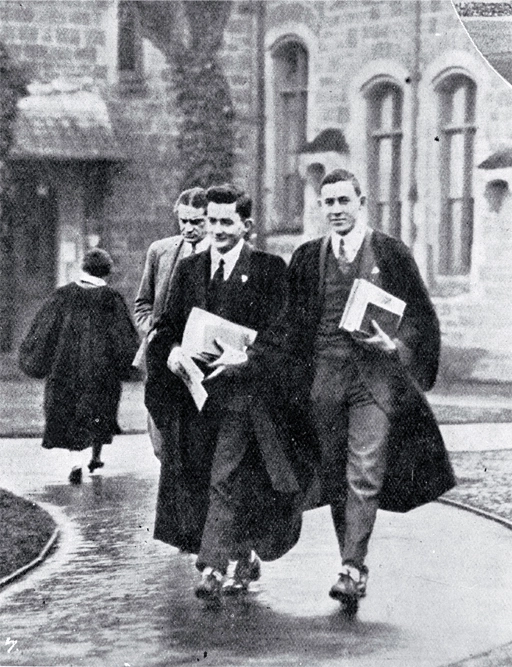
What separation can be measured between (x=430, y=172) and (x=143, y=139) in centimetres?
145

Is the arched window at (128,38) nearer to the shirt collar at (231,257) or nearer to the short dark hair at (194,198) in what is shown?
the short dark hair at (194,198)

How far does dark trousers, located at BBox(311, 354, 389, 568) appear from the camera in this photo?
22.9 ft

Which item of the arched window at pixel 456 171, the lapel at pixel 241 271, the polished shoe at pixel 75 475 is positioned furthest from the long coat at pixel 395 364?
the polished shoe at pixel 75 475

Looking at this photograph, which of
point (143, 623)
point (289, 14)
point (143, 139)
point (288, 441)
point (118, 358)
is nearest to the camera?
point (143, 623)

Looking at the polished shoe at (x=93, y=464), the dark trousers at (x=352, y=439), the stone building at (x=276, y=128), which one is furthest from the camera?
the polished shoe at (x=93, y=464)

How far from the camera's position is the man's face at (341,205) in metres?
6.96

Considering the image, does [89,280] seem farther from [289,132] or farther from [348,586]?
[348,586]

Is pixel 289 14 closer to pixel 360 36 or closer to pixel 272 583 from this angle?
pixel 360 36

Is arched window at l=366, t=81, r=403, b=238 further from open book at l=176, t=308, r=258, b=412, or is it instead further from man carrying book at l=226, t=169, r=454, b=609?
open book at l=176, t=308, r=258, b=412

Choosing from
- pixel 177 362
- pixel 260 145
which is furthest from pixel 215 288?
pixel 260 145

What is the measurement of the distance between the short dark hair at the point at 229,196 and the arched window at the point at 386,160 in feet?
6.55

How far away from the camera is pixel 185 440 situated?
23.5ft

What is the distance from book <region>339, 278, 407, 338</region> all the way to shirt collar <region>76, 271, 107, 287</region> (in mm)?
3024

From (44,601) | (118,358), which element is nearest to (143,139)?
(118,358)
